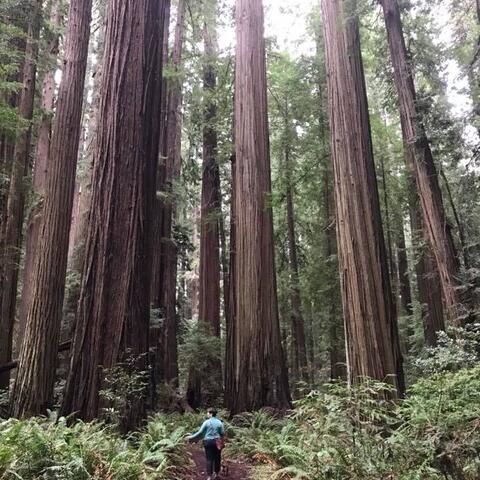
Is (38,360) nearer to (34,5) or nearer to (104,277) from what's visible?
(104,277)

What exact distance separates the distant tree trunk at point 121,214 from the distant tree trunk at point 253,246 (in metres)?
3.35

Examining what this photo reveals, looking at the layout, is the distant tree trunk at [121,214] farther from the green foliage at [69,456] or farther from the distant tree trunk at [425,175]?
the distant tree trunk at [425,175]

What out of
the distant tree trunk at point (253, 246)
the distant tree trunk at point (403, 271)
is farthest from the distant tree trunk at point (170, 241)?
the distant tree trunk at point (403, 271)

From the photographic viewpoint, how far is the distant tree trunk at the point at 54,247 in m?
8.54

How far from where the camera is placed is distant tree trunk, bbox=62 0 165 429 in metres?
6.66

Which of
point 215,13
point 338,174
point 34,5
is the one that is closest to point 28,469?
point 338,174

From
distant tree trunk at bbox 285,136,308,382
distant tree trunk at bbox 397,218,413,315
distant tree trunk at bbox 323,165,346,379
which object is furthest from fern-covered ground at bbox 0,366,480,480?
distant tree trunk at bbox 397,218,413,315

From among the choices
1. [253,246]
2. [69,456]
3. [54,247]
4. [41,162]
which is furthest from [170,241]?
[69,456]

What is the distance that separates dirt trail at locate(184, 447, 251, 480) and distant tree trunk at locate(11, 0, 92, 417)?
2.76m

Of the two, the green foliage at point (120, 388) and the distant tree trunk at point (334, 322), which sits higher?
the distant tree trunk at point (334, 322)

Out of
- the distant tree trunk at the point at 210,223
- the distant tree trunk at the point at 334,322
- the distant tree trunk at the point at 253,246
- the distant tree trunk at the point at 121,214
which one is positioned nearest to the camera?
the distant tree trunk at the point at 121,214

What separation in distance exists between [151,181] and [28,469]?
4451 millimetres

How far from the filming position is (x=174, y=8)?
19562mm

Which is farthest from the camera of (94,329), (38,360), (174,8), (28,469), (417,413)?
(174,8)
